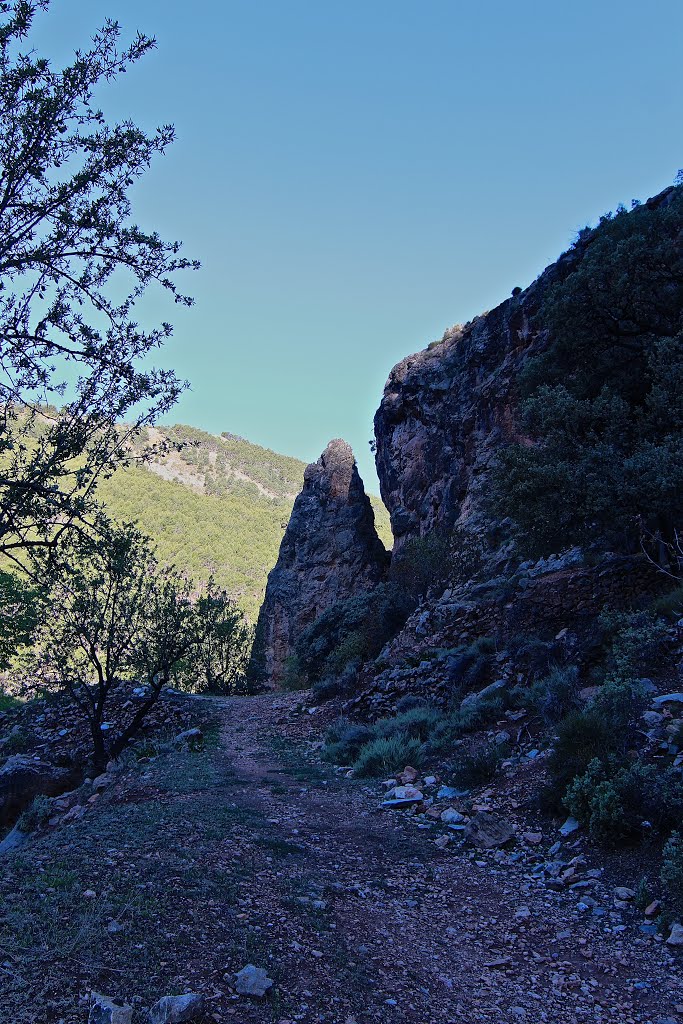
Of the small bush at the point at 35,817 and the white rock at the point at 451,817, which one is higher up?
the white rock at the point at 451,817

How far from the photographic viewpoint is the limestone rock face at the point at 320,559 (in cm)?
3403

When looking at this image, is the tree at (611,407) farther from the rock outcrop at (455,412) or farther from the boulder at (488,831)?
the boulder at (488,831)

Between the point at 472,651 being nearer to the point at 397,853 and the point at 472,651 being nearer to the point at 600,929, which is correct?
the point at 397,853

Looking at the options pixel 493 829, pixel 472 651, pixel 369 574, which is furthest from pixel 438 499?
pixel 493 829

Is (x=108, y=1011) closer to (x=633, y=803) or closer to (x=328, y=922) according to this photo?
(x=328, y=922)

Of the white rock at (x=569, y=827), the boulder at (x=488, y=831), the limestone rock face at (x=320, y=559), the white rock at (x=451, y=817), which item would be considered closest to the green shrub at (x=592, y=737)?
the white rock at (x=569, y=827)

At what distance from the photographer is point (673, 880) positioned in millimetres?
4445

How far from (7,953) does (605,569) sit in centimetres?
1000

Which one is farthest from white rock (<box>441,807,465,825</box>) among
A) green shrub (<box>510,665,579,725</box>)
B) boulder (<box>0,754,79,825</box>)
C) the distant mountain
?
the distant mountain

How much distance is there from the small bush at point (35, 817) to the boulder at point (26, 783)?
114cm

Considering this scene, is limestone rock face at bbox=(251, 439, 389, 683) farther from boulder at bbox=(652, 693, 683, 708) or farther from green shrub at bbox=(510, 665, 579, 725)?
boulder at bbox=(652, 693, 683, 708)

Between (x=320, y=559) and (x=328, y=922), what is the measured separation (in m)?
31.1

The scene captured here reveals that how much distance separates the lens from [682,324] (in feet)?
44.4

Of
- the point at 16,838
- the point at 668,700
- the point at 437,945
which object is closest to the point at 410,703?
the point at 668,700
